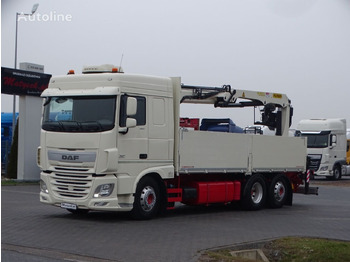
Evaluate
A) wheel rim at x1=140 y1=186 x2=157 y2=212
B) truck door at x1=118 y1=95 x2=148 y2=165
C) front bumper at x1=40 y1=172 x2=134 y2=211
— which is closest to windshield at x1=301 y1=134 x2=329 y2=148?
wheel rim at x1=140 y1=186 x2=157 y2=212

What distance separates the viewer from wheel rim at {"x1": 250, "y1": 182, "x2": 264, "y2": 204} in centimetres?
1715

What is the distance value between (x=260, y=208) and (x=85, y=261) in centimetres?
899

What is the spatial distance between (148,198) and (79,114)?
242cm

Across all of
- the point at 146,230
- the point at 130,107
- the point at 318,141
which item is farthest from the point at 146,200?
the point at 318,141

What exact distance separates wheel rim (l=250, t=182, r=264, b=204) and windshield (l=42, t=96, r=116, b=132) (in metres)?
5.57

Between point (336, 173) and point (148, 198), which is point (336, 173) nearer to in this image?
point (336, 173)

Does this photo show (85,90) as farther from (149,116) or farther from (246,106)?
(246,106)

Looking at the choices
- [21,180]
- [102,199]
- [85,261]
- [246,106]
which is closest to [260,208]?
[246,106]

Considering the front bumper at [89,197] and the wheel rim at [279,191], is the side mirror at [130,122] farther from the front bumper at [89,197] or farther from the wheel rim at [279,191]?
the wheel rim at [279,191]

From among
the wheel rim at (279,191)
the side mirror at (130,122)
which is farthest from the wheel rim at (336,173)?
the side mirror at (130,122)

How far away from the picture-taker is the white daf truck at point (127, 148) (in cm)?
1319

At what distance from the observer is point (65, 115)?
1380cm

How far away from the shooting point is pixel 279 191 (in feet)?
59.0

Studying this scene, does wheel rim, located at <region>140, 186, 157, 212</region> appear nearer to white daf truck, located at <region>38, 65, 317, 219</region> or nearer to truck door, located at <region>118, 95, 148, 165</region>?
white daf truck, located at <region>38, 65, 317, 219</region>
